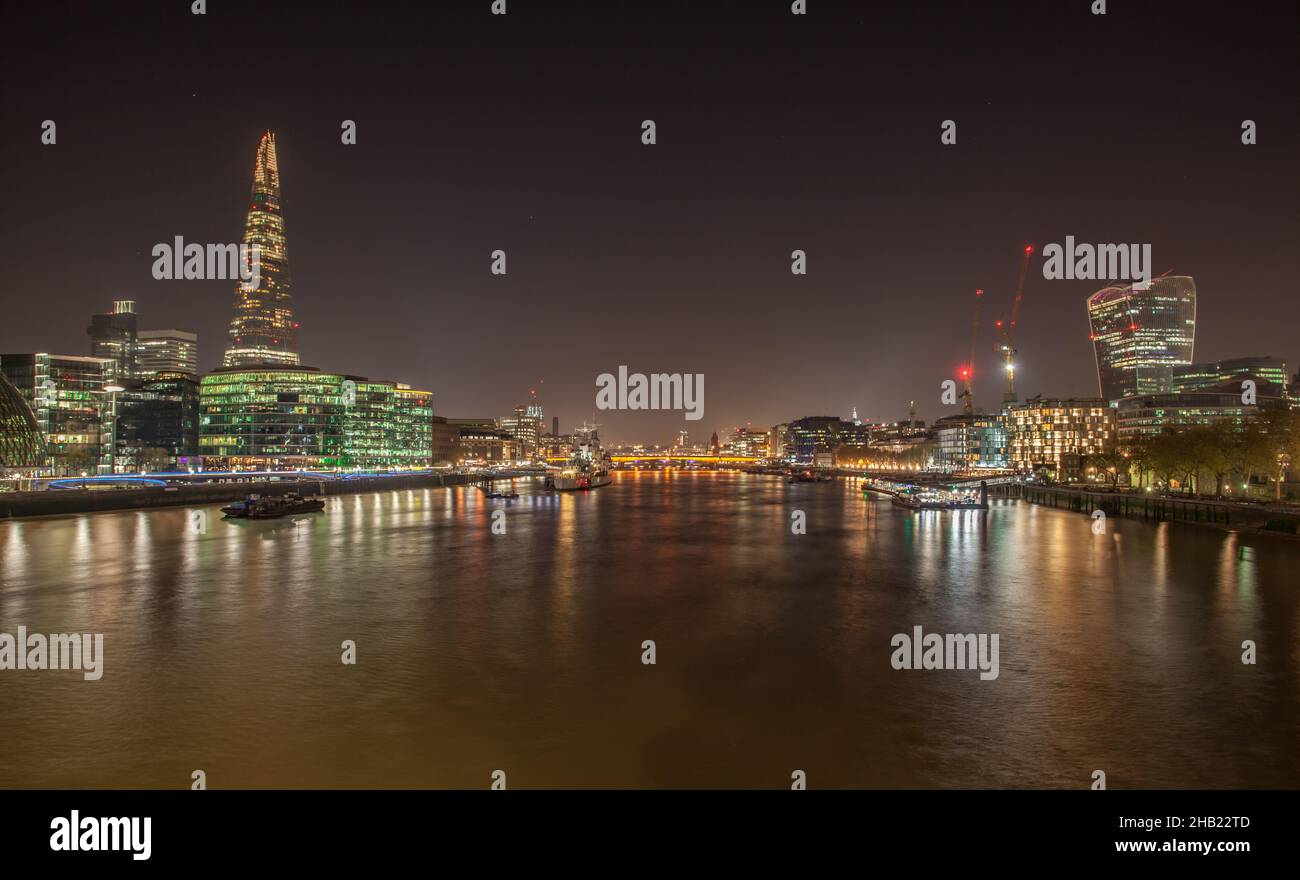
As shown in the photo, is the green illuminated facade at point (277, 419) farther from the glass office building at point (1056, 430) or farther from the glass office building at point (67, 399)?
the glass office building at point (1056, 430)

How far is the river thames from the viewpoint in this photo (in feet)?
38.9

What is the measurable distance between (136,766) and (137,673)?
630cm

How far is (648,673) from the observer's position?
1717 cm

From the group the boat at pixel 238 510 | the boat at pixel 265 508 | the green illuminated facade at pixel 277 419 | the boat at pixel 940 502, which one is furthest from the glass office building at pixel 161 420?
the boat at pixel 940 502

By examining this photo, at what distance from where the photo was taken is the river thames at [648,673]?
11.9 m

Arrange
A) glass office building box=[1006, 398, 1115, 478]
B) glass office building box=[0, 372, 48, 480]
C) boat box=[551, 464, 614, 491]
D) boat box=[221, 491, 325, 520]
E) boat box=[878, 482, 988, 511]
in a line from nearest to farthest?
1. boat box=[221, 491, 325, 520]
2. boat box=[878, 482, 988, 511]
3. glass office building box=[0, 372, 48, 480]
4. boat box=[551, 464, 614, 491]
5. glass office building box=[1006, 398, 1115, 478]

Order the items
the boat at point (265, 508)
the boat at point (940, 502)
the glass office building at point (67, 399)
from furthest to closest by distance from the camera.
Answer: the glass office building at point (67, 399)
the boat at point (940, 502)
the boat at point (265, 508)

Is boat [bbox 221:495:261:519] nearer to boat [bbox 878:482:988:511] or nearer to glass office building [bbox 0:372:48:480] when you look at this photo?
glass office building [bbox 0:372:48:480]

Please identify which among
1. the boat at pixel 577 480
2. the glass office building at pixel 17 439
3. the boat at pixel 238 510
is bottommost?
the boat at pixel 577 480

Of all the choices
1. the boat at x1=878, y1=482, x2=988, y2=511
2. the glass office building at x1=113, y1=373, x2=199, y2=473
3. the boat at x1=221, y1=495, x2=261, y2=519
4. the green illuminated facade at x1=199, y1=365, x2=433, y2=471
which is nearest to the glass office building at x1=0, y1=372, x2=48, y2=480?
the boat at x1=221, y1=495, x2=261, y2=519

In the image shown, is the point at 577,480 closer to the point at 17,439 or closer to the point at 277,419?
the point at 277,419
